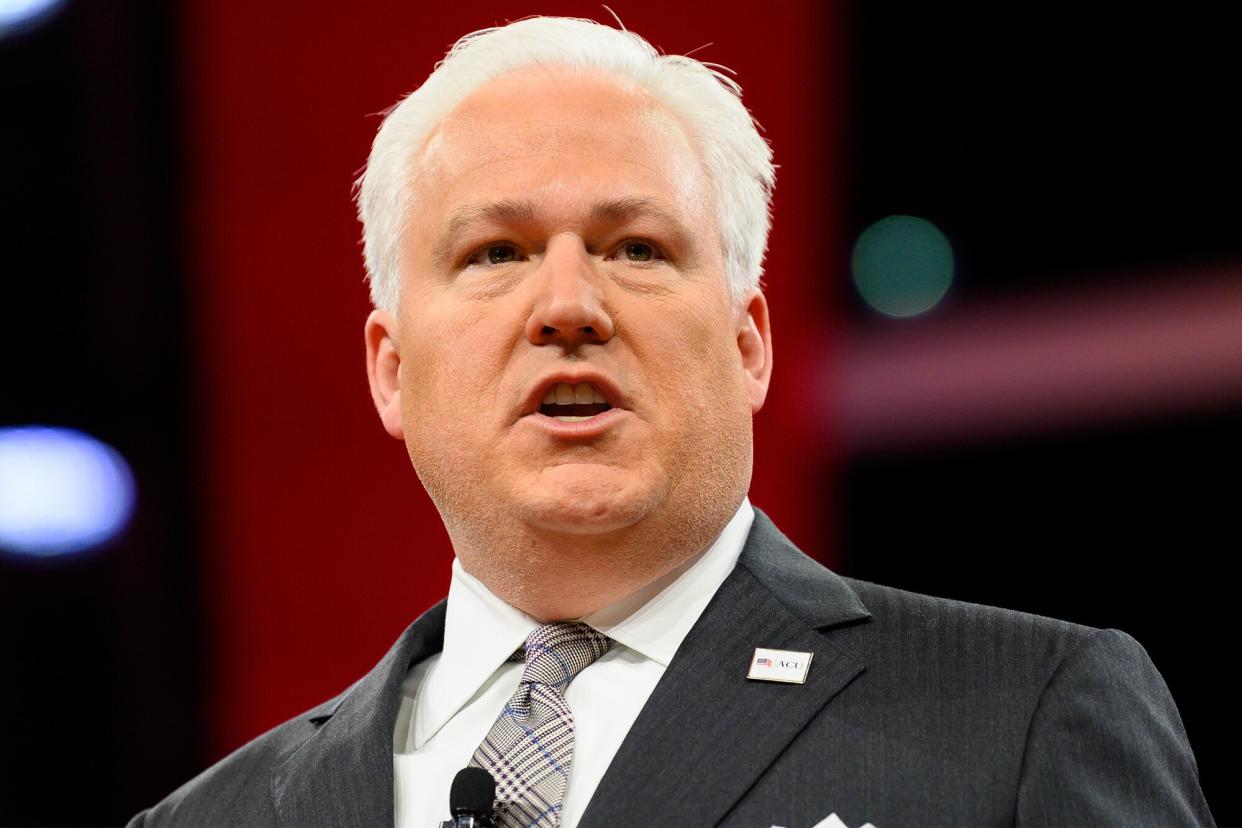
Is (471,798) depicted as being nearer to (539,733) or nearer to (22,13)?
(539,733)

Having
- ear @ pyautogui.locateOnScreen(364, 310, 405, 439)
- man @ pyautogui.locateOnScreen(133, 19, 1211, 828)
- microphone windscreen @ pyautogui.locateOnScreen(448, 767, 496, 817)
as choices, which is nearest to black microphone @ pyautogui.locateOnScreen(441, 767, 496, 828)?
microphone windscreen @ pyautogui.locateOnScreen(448, 767, 496, 817)

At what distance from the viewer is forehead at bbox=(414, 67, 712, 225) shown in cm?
203

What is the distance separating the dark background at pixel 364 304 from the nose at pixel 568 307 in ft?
5.25

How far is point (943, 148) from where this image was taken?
11.5 feet

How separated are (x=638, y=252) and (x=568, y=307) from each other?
0.21m

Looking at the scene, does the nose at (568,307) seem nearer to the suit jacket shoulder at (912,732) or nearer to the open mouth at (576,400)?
the open mouth at (576,400)

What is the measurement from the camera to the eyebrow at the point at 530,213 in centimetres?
202

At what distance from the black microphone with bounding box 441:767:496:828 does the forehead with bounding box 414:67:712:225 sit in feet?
2.53

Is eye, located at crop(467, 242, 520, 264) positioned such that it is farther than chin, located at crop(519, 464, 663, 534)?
Yes

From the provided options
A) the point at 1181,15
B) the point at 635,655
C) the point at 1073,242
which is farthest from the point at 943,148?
the point at 635,655

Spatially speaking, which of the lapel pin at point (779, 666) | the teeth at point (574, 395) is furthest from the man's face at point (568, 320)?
the lapel pin at point (779, 666)

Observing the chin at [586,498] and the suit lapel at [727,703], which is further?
the chin at [586,498]

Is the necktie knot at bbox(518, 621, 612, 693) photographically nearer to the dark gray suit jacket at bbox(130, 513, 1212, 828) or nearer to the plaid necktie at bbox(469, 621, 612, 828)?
the plaid necktie at bbox(469, 621, 612, 828)

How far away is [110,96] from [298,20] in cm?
52
